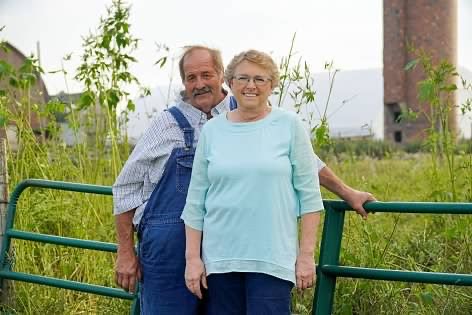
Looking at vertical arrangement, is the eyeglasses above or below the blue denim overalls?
above

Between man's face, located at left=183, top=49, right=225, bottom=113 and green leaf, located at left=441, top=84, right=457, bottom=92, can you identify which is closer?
man's face, located at left=183, top=49, right=225, bottom=113

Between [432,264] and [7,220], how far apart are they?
8.30 ft

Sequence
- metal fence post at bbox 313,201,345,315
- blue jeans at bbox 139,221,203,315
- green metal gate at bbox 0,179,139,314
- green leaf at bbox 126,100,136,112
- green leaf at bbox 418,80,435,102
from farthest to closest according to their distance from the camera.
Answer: green leaf at bbox 126,100,136,112, green leaf at bbox 418,80,435,102, green metal gate at bbox 0,179,139,314, metal fence post at bbox 313,201,345,315, blue jeans at bbox 139,221,203,315

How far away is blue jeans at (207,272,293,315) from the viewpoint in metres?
2.96

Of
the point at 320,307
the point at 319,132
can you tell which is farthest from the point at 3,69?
the point at 320,307

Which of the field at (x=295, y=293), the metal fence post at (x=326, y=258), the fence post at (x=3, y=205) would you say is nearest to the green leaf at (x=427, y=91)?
the field at (x=295, y=293)

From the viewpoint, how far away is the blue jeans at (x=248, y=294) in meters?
2.96

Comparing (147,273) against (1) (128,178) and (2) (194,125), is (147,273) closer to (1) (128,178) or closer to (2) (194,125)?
(1) (128,178)

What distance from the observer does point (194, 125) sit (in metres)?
3.36

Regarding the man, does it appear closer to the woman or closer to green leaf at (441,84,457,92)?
the woman

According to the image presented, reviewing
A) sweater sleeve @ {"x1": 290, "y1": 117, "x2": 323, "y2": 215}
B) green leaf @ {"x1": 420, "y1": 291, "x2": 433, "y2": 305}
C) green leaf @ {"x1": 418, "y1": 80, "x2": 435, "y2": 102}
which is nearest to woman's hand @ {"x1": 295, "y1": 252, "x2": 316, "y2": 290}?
sweater sleeve @ {"x1": 290, "y1": 117, "x2": 323, "y2": 215}

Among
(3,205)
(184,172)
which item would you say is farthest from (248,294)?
(3,205)

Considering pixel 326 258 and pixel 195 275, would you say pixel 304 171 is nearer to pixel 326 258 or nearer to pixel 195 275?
pixel 195 275

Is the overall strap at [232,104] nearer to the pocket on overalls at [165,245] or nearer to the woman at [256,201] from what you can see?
the woman at [256,201]
